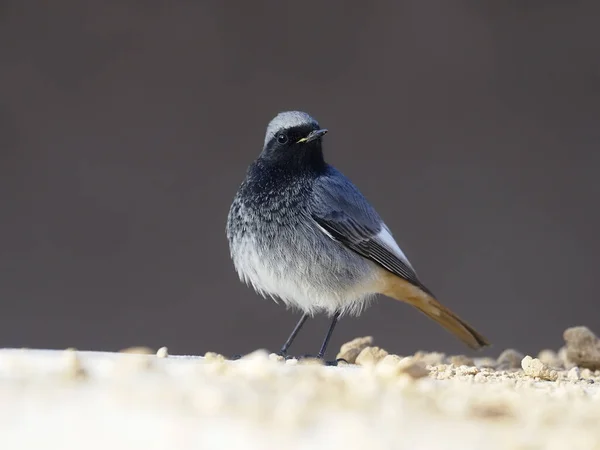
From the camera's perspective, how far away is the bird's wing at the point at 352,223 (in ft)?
10.5

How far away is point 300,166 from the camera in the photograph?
10.7 ft

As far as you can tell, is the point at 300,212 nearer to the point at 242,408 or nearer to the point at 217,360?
the point at 217,360

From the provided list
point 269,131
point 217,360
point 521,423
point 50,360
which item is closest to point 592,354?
point 269,131

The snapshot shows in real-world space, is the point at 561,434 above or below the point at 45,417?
above

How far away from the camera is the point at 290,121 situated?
10.6 ft

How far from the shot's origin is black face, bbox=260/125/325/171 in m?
3.22

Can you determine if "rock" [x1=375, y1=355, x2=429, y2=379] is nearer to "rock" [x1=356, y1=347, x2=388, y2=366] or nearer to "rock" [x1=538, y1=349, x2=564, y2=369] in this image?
"rock" [x1=356, y1=347, x2=388, y2=366]

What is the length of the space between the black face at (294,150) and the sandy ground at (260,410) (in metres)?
1.38

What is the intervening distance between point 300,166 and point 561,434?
1927mm

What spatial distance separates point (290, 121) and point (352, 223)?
43 centimetres

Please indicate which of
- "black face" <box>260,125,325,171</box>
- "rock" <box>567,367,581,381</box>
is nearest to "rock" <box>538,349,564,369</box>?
"rock" <box>567,367,581,381</box>

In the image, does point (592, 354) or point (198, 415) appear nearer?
point (198, 415)

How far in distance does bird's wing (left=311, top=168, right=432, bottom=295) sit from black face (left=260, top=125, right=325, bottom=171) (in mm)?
84

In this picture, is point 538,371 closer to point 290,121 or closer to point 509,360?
point 509,360
